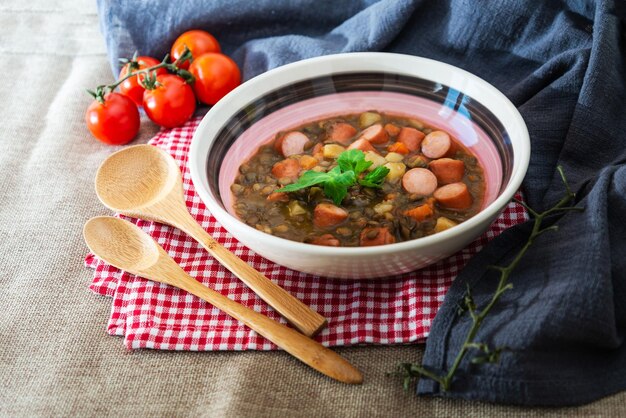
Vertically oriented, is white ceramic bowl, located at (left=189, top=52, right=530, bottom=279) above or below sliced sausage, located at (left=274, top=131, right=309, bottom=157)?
above

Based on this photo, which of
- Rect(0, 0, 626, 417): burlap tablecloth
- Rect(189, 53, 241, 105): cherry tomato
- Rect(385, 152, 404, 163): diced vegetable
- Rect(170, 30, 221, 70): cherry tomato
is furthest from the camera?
Rect(170, 30, 221, 70): cherry tomato

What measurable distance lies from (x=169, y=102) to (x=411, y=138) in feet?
3.64

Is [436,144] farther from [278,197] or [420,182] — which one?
[278,197]

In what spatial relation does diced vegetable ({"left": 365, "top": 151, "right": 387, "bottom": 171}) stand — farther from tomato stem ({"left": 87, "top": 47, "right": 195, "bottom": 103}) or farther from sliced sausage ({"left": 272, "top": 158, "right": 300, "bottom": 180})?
tomato stem ({"left": 87, "top": 47, "right": 195, "bottom": 103})

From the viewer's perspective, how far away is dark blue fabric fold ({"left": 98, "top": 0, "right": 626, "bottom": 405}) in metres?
1.95

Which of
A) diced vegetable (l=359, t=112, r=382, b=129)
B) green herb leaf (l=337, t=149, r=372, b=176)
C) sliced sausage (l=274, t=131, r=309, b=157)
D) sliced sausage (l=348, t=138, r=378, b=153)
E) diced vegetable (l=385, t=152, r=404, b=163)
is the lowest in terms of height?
sliced sausage (l=274, t=131, r=309, b=157)

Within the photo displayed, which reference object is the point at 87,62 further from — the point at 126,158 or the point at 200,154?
the point at 200,154

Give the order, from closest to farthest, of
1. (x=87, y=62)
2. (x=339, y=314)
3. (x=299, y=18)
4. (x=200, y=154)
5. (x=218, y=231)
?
1. (x=339, y=314)
2. (x=200, y=154)
3. (x=218, y=231)
4. (x=299, y=18)
5. (x=87, y=62)

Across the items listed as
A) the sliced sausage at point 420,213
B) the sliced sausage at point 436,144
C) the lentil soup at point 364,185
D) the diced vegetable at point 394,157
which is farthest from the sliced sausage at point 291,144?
the sliced sausage at point 420,213

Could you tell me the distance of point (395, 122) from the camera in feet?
9.09

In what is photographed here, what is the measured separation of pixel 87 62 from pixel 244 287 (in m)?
1.97

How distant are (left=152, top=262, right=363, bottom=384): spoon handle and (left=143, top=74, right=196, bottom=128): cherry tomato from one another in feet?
3.29

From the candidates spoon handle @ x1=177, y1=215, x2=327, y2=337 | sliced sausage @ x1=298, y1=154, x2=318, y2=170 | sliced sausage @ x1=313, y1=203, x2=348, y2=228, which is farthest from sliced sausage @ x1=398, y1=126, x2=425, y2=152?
spoon handle @ x1=177, y1=215, x2=327, y2=337

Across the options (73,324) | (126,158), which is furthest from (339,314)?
(126,158)
